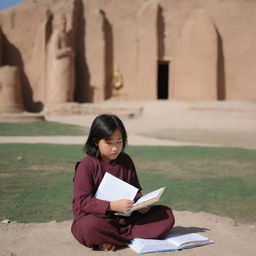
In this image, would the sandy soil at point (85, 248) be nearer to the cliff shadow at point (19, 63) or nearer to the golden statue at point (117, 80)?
the golden statue at point (117, 80)

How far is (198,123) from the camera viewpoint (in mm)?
18469

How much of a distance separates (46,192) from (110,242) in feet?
9.23

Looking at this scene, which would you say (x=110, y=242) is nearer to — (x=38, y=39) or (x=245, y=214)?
(x=245, y=214)

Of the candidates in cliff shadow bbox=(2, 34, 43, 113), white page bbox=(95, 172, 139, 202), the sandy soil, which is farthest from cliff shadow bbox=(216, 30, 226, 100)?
white page bbox=(95, 172, 139, 202)

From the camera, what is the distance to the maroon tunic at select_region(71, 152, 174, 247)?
10.4 feet

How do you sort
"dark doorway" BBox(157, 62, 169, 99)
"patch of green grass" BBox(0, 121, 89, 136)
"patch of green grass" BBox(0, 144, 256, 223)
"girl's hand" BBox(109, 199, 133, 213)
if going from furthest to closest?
"dark doorway" BBox(157, 62, 169, 99)
"patch of green grass" BBox(0, 121, 89, 136)
"patch of green grass" BBox(0, 144, 256, 223)
"girl's hand" BBox(109, 199, 133, 213)

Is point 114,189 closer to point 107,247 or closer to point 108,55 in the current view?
point 107,247

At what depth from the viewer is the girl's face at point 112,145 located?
3219 millimetres

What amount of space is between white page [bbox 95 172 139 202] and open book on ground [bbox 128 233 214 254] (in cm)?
37

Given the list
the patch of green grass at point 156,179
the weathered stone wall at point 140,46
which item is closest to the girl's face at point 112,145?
the patch of green grass at point 156,179

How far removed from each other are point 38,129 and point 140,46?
10660mm

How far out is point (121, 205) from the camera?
313cm

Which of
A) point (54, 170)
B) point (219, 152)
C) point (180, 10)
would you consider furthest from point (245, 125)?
point (54, 170)

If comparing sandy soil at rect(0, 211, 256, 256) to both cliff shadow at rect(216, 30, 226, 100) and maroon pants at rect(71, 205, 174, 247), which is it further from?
cliff shadow at rect(216, 30, 226, 100)
